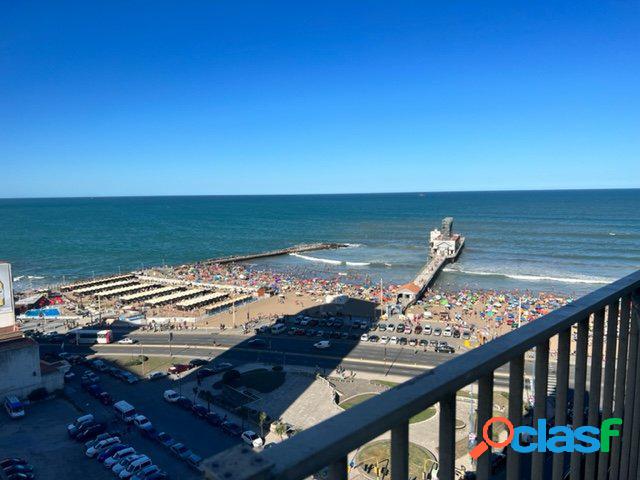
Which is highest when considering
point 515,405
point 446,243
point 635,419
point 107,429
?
point 515,405

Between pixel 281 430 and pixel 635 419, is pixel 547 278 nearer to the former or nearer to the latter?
pixel 281 430

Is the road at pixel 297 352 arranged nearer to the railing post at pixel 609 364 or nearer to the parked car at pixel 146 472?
the parked car at pixel 146 472

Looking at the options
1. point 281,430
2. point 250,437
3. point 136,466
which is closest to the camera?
point 136,466

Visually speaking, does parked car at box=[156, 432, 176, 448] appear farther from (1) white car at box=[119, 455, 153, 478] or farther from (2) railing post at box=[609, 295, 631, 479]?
(2) railing post at box=[609, 295, 631, 479]

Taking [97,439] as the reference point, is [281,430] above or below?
above

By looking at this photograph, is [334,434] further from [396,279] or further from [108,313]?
[396,279]

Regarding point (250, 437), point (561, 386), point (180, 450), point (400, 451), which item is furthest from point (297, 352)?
point (400, 451)

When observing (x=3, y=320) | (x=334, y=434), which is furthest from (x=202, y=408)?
(x=334, y=434)

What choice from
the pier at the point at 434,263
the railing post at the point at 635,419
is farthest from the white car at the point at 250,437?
the pier at the point at 434,263
